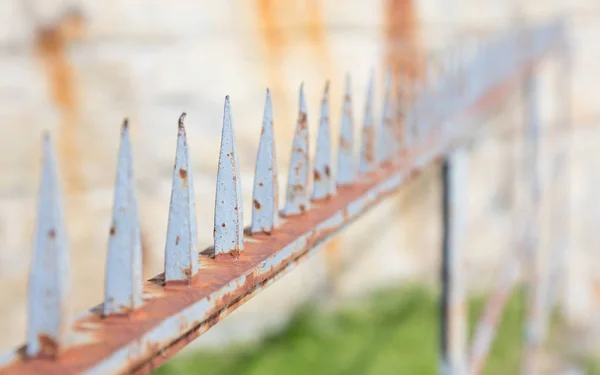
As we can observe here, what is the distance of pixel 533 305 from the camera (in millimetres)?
4082

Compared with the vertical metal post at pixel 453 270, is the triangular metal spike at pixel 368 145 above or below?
above

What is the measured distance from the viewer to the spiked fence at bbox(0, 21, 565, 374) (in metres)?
0.64

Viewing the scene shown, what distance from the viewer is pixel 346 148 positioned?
4.55 feet

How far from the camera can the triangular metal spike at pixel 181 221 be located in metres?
0.82

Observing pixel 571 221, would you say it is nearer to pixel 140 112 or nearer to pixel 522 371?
pixel 522 371

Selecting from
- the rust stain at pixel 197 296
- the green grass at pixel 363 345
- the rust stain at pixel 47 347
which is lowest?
the green grass at pixel 363 345

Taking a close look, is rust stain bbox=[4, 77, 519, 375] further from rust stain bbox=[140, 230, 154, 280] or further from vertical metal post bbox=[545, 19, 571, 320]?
vertical metal post bbox=[545, 19, 571, 320]

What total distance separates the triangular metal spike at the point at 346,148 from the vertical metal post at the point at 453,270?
86 cm

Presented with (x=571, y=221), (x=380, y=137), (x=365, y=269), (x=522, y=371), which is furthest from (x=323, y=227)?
(x=571, y=221)

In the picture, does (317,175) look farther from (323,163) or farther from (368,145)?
(368,145)

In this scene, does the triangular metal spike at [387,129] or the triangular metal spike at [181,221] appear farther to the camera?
the triangular metal spike at [387,129]

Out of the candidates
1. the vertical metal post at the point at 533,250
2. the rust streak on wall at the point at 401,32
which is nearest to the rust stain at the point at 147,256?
the rust streak on wall at the point at 401,32

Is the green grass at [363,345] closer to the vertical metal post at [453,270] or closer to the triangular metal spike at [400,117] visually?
the vertical metal post at [453,270]

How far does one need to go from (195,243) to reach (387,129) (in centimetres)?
91
